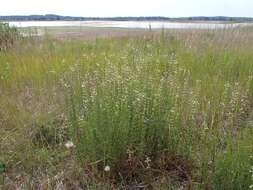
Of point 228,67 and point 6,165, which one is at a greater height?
point 228,67

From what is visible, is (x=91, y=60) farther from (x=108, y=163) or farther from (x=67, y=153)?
(x=108, y=163)

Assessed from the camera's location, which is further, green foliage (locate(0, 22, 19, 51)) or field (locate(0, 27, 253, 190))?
green foliage (locate(0, 22, 19, 51))

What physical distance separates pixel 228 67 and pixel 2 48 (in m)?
3.92

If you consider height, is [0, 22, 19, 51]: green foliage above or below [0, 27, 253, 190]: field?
above

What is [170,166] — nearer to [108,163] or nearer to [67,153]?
[108,163]

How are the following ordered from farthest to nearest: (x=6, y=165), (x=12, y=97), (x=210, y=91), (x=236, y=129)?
(x=12, y=97) < (x=210, y=91) < (x=236, y=129) < (x=6, y=165)

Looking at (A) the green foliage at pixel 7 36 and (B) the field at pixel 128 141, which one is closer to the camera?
(B) the field at pixel 128 141

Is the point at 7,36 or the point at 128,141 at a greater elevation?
the point at 7,36

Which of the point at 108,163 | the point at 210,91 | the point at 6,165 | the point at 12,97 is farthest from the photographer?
the point at 12,97

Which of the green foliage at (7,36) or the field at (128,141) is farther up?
the green foliage at (7,36)

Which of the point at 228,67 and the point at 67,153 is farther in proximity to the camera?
the point at 228,67

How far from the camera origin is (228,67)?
17.1ft

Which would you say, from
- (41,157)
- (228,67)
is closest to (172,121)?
(41,157)

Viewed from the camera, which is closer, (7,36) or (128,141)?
(128,141)
